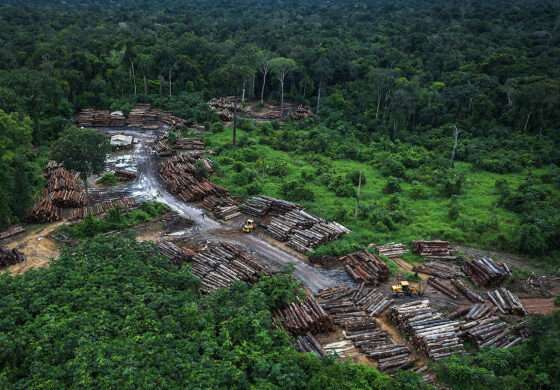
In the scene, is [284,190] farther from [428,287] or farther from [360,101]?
[360,101]

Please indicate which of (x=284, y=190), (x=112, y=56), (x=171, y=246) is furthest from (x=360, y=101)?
(x=171, y=246)

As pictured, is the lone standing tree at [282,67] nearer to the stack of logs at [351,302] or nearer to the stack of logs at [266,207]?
the stack of logs at [266,207]

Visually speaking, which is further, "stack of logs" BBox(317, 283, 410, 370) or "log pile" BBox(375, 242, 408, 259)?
"log pile" BBox(375, 242, 408, 259)

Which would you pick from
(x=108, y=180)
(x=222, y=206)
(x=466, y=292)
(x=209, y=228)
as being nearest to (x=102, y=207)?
(x=108, y=180)

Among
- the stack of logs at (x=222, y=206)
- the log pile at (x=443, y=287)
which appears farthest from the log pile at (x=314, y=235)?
the log pile at (x=443, y=287)

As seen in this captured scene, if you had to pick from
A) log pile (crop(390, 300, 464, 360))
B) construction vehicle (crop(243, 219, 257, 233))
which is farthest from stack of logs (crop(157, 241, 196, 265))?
log pile (crop(390, 300, 464, 360))

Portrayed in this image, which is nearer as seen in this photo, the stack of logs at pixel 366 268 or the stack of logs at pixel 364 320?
the stack of logs at pixel 364 320

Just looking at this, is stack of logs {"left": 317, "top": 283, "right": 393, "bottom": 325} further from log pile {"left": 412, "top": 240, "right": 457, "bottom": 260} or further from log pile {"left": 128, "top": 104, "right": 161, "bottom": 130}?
log pile {"left": 128, "top": 104, "right": 161, "bottom": 130}
